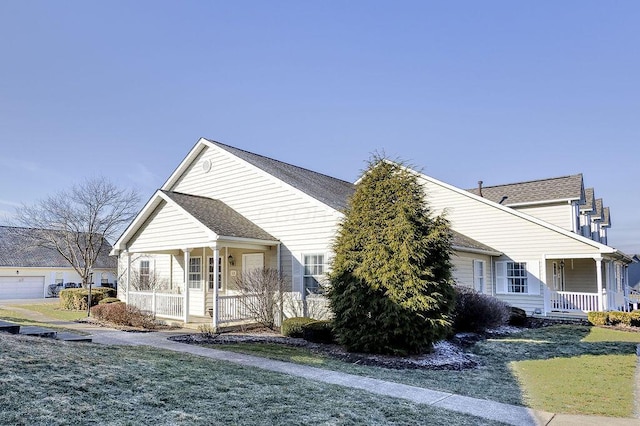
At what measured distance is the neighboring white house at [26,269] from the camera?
118 ft

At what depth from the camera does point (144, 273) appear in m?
21.3

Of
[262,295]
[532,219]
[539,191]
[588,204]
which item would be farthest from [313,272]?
[588,204]

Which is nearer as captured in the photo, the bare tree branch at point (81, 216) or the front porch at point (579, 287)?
the front porch at point (579, 287)

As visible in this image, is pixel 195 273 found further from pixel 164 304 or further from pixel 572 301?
pixel 572 301

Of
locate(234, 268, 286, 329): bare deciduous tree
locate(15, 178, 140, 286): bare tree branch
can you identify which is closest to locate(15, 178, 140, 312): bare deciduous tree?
locate(15, 178, 140, 286): bare tree branch

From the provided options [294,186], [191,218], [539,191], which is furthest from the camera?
[539,191]

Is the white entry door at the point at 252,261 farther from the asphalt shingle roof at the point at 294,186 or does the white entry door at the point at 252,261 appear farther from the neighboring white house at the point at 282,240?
the asphalt shingle roof at the point at 294,186

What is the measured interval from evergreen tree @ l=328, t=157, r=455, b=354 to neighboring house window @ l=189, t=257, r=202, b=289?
9047 mm

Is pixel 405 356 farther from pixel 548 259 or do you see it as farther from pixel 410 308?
pixel 548 259

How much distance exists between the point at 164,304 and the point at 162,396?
11.9 m

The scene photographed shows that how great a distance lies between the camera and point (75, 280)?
40.8m

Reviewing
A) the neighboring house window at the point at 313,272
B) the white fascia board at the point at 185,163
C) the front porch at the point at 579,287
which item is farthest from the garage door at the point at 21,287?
the front porch at the point at 579,287

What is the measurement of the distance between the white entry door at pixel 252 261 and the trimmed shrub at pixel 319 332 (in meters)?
4.64

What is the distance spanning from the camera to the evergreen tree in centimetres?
1014
